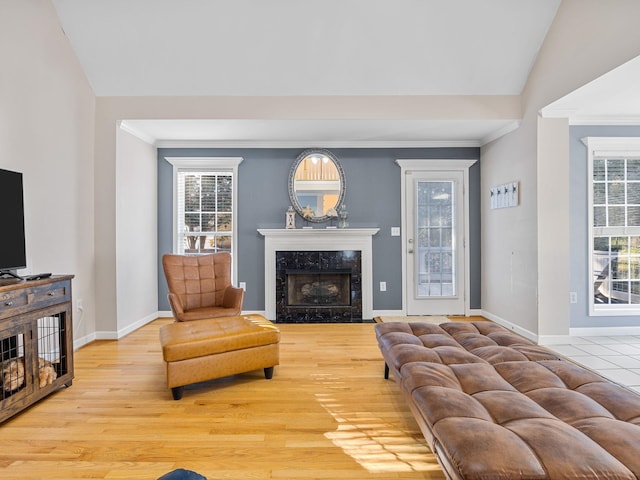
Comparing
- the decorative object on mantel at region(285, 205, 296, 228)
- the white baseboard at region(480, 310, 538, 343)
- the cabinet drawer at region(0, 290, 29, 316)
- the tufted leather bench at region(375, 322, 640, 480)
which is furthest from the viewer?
the decorative object on mantel at region(285, 205, 296, 228)

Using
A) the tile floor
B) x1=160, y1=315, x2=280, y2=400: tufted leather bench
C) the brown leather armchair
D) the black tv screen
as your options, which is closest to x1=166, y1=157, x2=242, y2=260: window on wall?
the brown leather armchair

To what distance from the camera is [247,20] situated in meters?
3.46

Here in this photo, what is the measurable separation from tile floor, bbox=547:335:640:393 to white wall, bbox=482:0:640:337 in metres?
0.27

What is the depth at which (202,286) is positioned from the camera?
3.86 m

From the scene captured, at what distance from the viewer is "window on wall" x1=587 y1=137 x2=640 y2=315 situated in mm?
4137

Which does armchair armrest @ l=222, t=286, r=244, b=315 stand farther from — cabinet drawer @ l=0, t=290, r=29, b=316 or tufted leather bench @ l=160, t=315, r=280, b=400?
cabinet drawer @ l=0, t=290, r=29, b=316

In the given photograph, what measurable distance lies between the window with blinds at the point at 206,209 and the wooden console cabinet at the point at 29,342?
234cm

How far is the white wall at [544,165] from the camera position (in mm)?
2895

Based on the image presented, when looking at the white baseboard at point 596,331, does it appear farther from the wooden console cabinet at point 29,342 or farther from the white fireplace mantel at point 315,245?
the wooden console cabinet at point 29,342

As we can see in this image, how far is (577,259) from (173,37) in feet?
15.8

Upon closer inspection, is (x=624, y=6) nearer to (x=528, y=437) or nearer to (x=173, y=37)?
(x=528, y=437)

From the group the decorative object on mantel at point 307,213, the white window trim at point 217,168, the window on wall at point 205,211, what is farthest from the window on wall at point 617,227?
the window on wall at point 205,211

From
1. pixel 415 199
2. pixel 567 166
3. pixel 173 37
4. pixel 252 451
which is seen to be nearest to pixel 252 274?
pixel 415 199

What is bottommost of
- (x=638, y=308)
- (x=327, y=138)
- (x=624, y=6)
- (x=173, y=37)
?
(x=638, y=308)
